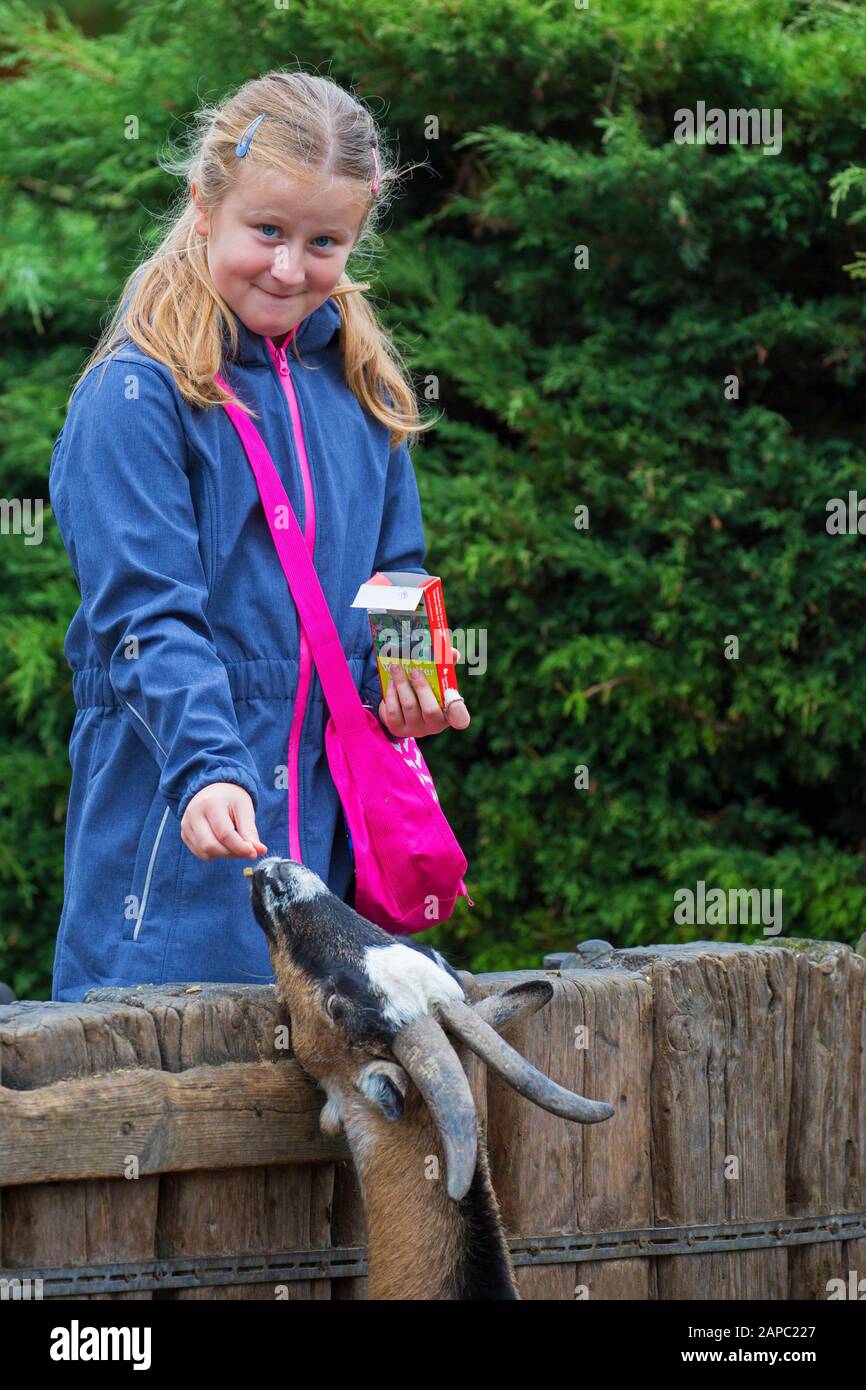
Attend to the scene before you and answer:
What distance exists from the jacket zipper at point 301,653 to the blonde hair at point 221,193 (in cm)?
12

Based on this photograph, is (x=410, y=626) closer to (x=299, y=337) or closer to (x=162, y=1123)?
(x=299, y=337)

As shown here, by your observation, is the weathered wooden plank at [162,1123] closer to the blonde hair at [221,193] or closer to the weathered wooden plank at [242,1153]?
the weathered wooden plank at [242,1153]

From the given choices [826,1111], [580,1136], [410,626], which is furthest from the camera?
[826,1111]

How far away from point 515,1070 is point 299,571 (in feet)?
3.27

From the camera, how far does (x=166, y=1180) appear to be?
2.56 m

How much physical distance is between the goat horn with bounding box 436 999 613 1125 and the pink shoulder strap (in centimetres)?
68

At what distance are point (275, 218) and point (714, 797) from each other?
343cm

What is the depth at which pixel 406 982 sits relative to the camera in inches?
96.7

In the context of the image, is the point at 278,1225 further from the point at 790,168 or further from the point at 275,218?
the point at 790,168

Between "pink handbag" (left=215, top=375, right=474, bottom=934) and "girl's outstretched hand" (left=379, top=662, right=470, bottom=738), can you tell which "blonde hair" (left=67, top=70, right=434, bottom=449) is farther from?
"girl's outstretched hand" (left=379, top=662, right=470, bottom=738)

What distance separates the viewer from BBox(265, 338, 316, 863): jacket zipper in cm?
281

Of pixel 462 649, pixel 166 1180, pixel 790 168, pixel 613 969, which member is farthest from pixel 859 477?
pixel 166 1180

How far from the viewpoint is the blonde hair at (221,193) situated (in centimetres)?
276

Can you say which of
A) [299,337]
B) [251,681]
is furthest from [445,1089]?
[299,337]
